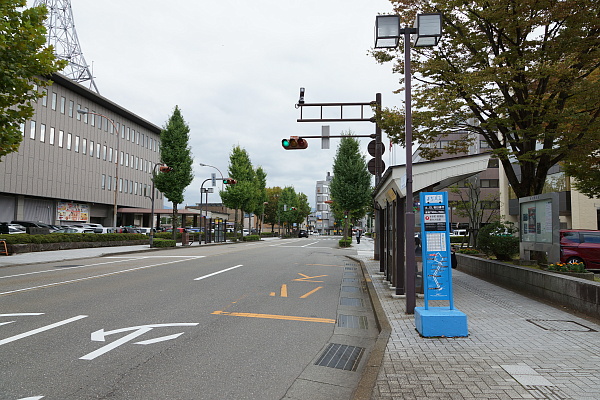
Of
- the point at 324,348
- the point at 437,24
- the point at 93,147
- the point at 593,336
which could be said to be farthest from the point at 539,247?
the point at 93,147

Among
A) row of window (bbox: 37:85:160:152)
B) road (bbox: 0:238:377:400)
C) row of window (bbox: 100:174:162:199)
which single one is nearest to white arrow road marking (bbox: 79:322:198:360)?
road (bbox: 0:238:377:400)

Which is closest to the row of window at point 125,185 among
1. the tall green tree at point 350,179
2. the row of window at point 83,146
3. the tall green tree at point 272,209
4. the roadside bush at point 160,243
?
the row of window at point 83,146

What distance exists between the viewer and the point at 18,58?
11.8 metres

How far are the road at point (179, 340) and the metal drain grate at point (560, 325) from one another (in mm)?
2800

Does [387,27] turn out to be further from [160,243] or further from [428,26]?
[160,243]

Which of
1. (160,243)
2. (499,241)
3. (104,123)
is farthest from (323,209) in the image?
(499,241)

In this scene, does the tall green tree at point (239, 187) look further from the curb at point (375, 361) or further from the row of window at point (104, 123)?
the curb at point (375, 361)

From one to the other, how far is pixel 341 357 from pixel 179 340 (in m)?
2.31

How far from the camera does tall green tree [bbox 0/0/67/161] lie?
11438 millimetres

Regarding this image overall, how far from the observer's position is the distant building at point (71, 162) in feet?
127

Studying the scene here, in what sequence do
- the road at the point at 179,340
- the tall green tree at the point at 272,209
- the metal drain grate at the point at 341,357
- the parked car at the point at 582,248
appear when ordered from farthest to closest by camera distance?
1. the tall green tree at the point at 272,209
2. the parked car at the point at 582,248
3. the metal drain grate at the point at 341,357
4. the road at the point at 179,340

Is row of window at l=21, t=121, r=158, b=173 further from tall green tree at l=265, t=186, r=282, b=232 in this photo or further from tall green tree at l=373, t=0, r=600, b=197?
tall green tree at l=373, t=0, r=600, b=197

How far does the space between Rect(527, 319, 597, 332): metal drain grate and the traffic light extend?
12.0 meters

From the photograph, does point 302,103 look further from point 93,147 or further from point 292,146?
point 93,147
